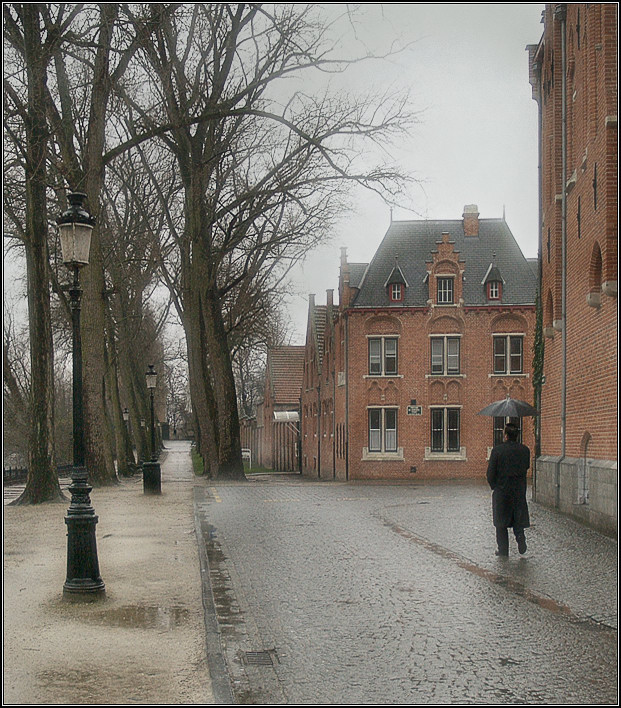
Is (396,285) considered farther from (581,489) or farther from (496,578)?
(496,578)

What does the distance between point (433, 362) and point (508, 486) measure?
100 feet

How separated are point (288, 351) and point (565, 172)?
50.0 metres

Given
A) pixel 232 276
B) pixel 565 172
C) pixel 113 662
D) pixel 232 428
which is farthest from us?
pixel 232 276

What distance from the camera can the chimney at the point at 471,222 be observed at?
45.8m

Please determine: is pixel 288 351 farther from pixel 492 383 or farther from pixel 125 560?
pixel 125 560

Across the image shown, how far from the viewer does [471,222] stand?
45.9 metres

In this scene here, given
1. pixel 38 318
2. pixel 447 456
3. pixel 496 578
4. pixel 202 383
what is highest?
pixel 38 318

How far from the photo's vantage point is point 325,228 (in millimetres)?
33000

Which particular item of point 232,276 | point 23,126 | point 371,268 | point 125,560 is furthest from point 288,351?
point 125,560

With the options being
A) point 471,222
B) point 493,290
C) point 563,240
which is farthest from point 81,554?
point 471,222

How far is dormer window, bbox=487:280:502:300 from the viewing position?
43.8m

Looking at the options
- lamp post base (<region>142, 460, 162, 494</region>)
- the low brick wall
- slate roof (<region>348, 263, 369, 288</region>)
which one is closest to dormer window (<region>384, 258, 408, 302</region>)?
slate roof (<region>348, 263, 369, 288</region>)

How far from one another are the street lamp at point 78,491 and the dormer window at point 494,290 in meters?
34.0

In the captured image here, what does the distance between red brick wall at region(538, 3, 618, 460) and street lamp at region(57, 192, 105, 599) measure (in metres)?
9.05
